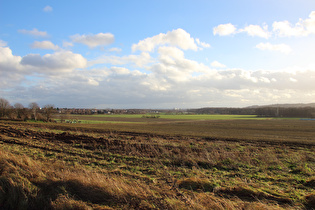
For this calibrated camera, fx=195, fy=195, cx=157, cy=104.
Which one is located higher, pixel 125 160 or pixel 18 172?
pixel 18 172

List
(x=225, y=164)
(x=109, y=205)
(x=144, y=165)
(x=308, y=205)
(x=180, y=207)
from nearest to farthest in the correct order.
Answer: (x=180, y=207), (x=109, y=205), (x=308, y=205), (x=144, y=165), (x=225, y=164)

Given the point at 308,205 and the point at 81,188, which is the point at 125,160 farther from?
the point at 308,205

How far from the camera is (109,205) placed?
4969 mm

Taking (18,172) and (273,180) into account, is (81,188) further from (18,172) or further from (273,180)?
(273,180)

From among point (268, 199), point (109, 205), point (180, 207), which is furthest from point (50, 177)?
point (268, 199)

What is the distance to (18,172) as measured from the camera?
22.1 feet

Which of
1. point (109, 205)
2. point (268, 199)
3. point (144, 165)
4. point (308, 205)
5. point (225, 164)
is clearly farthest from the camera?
point (225, 164)

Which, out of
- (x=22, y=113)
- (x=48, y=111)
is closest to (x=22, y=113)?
(x=22, y=113)

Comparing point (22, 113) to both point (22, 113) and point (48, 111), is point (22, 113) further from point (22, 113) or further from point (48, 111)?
point (48, 111)

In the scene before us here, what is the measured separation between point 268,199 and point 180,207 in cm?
324

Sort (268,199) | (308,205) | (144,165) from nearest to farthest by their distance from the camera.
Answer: (308,205)
(268,199)
(144,165)

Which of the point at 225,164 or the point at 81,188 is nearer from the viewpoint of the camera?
the point at 81,188

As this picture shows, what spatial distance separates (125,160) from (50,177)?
5077 mm

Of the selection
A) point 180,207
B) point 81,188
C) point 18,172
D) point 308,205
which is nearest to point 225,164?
point 308,205
